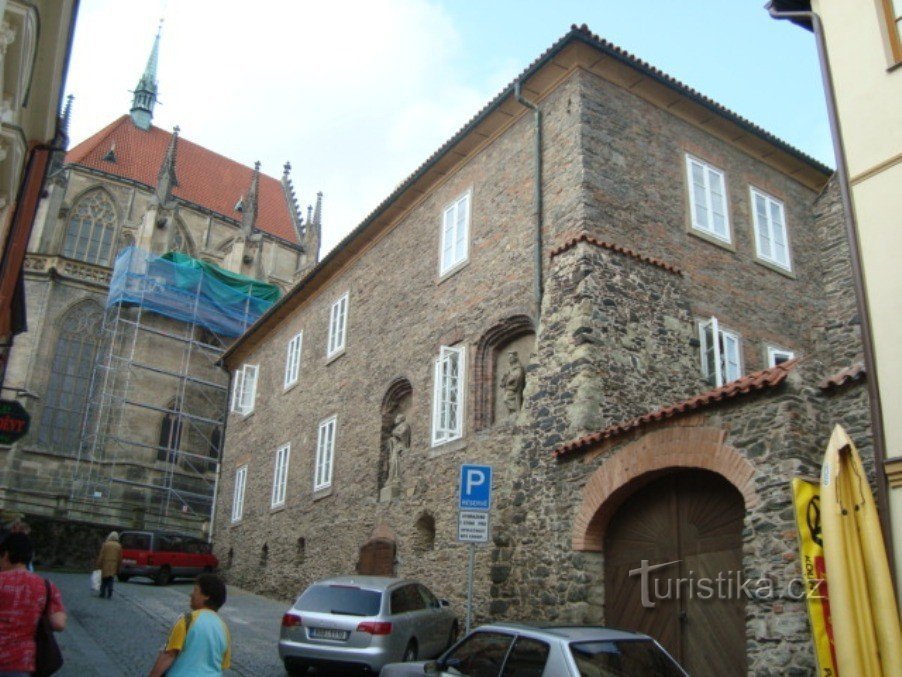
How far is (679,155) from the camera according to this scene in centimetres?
1645

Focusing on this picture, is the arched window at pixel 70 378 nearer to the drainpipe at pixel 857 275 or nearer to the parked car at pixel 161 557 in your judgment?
the parked car at pixel 161 557

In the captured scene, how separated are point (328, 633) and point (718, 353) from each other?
8321 mm

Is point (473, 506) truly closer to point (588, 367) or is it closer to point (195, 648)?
point (588, 367)

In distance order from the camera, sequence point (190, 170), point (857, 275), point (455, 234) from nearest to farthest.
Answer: point (857, 275) → point (455, 234) → point (190, 170)

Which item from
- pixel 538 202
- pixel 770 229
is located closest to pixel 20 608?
pixel 538 202

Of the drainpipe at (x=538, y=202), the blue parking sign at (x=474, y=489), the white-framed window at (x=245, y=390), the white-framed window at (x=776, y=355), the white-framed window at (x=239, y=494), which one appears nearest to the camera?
the blue parking sign at (x=474, y=489)

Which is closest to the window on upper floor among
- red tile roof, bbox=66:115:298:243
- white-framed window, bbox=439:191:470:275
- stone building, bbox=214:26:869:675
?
stone building, bbox=214:26:869:675

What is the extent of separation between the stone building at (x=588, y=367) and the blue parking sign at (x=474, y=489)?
1.62 m

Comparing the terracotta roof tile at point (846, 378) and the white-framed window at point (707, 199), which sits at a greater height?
the white-framed window at point (707, 199)

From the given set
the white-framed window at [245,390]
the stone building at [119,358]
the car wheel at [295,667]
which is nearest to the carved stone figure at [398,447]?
the car wheel at [295,667]

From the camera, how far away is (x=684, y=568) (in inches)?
380

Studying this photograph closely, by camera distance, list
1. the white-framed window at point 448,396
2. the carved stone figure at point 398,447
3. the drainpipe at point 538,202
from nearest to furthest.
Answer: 1. the drainpipe at point 538,202
2. the white-framed window at point 448,396
3. the carved stone figure at point 398,447

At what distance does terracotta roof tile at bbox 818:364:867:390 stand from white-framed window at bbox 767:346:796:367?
6781 mm

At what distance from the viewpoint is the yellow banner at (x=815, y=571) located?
7375 mm
